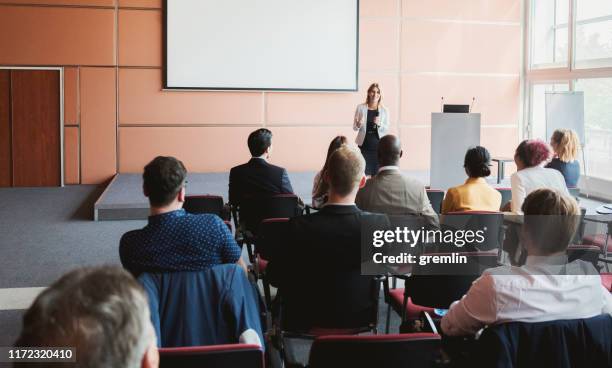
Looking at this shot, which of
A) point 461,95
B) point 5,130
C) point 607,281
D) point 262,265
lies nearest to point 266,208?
point 262,265

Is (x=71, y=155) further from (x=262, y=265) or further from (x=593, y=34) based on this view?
(x=593, y=34)

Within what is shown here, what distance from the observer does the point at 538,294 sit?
2.09 meters

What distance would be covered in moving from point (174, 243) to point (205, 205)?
103 inches

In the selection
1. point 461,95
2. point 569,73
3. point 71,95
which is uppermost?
point 569,73

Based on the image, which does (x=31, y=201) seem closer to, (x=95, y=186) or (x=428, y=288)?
(x=95, y=186)

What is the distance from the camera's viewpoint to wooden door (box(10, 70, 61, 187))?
9578mm

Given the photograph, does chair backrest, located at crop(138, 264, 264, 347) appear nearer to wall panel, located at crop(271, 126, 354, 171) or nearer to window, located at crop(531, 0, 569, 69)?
wall panel, located at crop(271, 126, 354, 171)

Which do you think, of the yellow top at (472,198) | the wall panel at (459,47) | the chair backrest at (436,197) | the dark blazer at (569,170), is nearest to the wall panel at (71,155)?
the wall panel at (459,47)

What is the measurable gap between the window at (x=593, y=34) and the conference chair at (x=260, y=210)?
21.2 feet

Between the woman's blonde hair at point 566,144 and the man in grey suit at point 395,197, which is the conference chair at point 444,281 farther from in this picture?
the woman's blonde hair at point 566,144

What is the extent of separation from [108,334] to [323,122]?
9.53m

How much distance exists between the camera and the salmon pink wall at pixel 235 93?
31.5 ft

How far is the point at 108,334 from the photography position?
3.35 ft

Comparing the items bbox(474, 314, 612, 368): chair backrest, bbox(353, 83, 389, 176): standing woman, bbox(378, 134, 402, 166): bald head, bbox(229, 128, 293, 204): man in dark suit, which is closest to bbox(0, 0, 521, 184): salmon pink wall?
bbox(353, 83, 389, 176): standing woman
